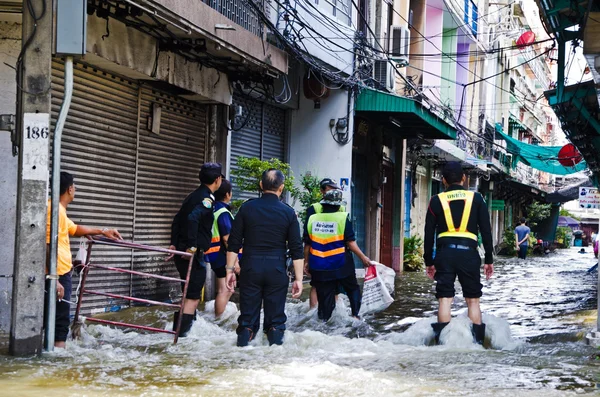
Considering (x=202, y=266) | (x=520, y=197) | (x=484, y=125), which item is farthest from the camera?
(x=520, y=197)

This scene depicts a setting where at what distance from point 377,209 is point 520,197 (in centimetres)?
4343

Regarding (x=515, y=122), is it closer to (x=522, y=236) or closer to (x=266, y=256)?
(x=522, y=236)

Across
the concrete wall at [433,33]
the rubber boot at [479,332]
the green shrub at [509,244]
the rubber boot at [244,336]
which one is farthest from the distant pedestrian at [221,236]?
the green shrub at [509,244]

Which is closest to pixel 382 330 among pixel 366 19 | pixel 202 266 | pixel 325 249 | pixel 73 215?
pixel 325 249

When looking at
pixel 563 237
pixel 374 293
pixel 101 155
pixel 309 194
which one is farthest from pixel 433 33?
pixel 563 237

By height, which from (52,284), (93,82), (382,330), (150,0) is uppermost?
(150,0)

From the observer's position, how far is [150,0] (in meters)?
10.1

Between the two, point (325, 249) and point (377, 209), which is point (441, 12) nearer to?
point (377, 209)

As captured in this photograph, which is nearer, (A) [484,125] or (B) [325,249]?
(B) [325,249]

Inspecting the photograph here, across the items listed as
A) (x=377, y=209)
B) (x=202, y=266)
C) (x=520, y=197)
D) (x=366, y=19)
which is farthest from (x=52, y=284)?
(x=520, y=197)

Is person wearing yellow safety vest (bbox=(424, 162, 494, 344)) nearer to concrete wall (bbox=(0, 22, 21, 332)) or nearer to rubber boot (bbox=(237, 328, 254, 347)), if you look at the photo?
rubber boot (bbox=(237, 328, 254, 347))

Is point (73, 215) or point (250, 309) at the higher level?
point (73, 215)

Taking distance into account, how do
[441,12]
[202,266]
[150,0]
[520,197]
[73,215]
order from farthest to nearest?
[520,197]
[441,12]
[73,215]
[150,0]
[202,266]

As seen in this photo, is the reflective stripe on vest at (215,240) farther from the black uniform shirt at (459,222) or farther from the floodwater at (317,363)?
the black uniform shirt at (459,222)
